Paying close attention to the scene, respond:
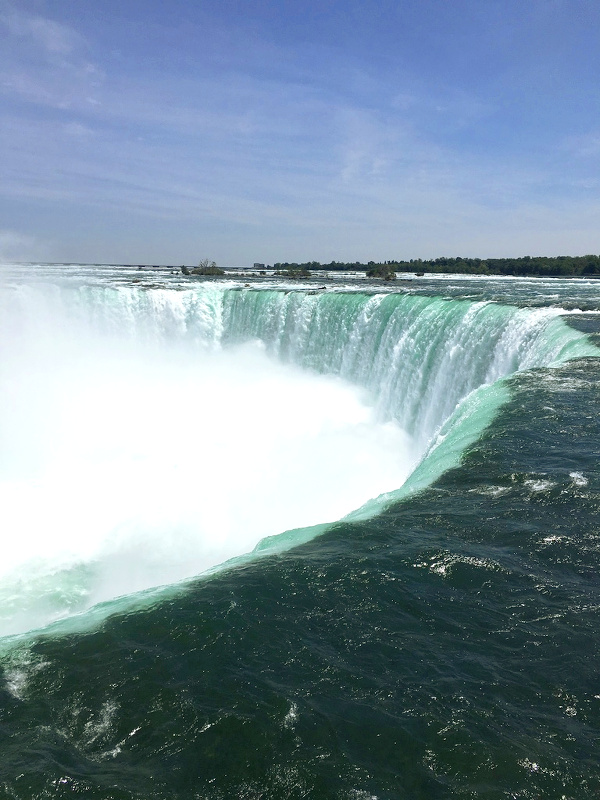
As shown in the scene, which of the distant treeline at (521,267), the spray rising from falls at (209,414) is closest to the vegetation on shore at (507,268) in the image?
the distant treeline at (521,267)

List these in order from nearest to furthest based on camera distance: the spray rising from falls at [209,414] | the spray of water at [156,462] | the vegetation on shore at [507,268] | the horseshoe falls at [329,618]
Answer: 1. the horseshoe falls at [329,618]
2. the spray of water at [156,462]
3. the spray rising from falls at [209,414]
4. the vegetation on shore at [507,268]

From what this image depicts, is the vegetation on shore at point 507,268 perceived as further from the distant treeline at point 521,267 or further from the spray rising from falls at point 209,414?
the spray rising from falls at point 209,414

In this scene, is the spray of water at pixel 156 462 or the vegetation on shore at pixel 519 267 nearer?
the spray of water at pixel 156 462

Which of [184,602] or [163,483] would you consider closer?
[184,602]

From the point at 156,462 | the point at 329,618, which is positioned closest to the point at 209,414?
the point at 156,462

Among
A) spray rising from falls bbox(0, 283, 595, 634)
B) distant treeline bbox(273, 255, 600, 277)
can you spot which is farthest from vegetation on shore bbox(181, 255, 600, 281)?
spray rising from falls bbox(0, 283, 595, 634)

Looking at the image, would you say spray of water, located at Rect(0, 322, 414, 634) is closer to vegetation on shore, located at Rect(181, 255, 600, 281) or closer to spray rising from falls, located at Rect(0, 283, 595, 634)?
spray rising from falls, located at Rect(0, 283, 595, 634)

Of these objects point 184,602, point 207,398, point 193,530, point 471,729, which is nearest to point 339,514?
point 193,530

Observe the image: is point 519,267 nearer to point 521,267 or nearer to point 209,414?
point 521,267

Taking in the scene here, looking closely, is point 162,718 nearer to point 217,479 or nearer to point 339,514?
point 339,514
